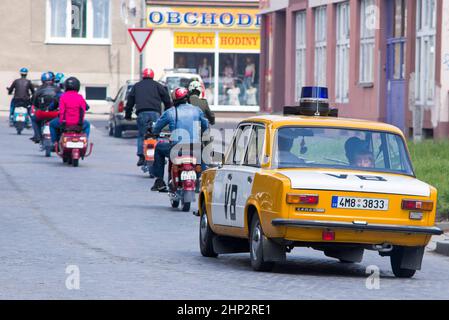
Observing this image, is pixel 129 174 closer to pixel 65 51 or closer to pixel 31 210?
pixel 31 210

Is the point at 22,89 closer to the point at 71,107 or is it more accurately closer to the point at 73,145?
the point at 71,107

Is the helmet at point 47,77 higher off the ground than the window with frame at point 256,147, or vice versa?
the helmet at point 47,77

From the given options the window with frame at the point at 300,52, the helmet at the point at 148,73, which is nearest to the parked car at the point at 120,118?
the window with frame at the point at 300,52

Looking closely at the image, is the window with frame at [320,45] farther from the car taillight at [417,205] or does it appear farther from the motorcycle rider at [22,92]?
the car taillight at [417,205]

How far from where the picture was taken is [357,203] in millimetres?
12406

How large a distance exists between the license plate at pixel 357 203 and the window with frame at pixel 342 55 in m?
26.2

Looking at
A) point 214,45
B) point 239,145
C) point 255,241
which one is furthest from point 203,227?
point 214,45

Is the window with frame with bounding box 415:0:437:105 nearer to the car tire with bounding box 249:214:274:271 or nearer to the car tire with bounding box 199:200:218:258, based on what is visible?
the car tire with bounding box 199:200:218:258

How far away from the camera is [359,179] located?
1261cm

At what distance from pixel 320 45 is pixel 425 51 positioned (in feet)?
31.0

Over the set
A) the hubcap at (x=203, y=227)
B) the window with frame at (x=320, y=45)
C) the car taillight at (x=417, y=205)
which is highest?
the window with frame at (x=320, y=45)

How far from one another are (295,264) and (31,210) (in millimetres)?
6189

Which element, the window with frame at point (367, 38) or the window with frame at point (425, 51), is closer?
the window with frame at point (425, 51)

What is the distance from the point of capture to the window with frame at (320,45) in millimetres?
41219
